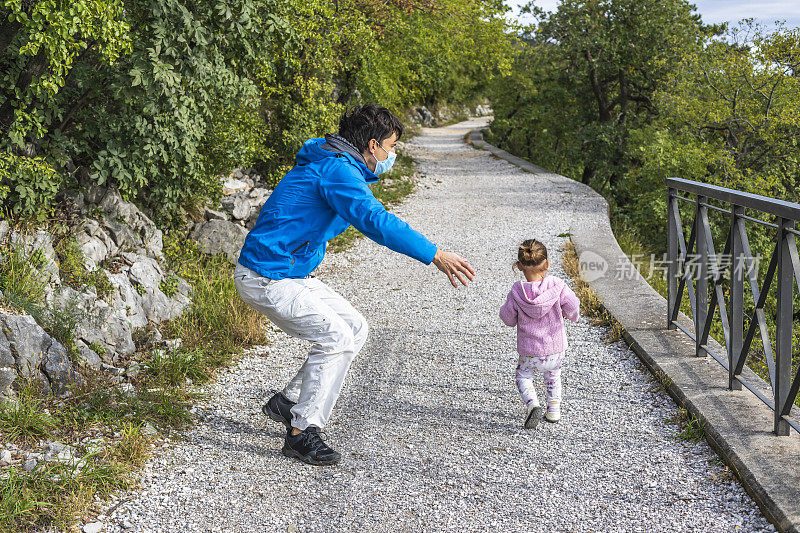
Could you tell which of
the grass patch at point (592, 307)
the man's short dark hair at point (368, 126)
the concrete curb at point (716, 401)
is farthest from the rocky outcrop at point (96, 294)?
the concrete curb at point (716, 401)

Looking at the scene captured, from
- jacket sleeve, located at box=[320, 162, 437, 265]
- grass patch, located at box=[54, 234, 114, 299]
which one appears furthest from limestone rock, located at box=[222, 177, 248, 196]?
jacket sleeve, located at box=[320, 162, 437, 265]

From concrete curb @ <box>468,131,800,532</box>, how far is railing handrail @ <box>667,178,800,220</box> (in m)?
1.10

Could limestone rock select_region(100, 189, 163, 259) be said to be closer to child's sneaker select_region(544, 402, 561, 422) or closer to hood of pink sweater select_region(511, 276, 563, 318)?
hood of pink sweater select_region(511, 276, 563, 318)

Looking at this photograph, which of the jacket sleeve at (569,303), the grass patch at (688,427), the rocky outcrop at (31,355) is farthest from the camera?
the jacket sleeve at (569,303)

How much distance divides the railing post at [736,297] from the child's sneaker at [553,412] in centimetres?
105

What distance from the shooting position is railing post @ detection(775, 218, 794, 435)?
334 centimetres

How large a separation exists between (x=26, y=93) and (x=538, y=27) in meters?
14.9

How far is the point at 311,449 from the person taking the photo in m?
3.56

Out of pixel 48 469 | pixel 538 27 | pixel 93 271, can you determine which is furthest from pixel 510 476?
pixel 538 27

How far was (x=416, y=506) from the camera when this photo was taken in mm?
3186

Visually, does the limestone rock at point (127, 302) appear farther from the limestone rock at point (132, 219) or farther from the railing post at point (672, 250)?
the railing post at point (672, 250)

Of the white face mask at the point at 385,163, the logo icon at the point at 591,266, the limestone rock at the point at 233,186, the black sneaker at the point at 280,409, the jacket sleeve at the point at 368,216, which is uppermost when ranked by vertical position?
the white face mask at the point at 385,163

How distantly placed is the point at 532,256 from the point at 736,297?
1257mm

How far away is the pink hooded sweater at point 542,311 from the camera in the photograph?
155 inches
